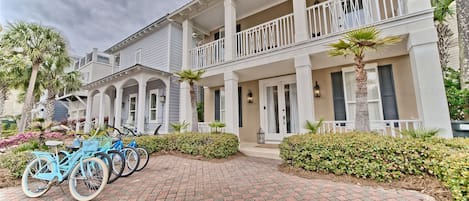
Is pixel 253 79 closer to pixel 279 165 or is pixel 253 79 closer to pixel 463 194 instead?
pixel 279 165

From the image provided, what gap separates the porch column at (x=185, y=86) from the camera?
7.85 m

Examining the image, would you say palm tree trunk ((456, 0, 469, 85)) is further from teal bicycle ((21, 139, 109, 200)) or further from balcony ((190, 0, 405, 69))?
teal bicycle ((21, 139, 109, 200))

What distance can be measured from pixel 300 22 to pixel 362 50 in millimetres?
2136

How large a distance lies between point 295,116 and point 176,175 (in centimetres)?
499

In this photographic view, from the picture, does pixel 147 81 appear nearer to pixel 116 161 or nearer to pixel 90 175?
pixel 116 161

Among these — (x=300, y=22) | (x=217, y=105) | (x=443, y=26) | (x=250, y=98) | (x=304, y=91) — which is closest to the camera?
(x=304, y=91)

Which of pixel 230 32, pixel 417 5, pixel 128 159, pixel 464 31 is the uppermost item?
pixel 230 32

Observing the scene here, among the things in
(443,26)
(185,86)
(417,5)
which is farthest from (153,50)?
(443,26)

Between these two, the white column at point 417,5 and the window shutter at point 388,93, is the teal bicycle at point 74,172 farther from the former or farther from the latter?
the window shutter at point 388,93

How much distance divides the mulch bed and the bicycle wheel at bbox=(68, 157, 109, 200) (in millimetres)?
3842

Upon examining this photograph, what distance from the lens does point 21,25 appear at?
8.63 meters

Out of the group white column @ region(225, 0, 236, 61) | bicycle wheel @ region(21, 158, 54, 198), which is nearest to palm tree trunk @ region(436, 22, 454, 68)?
white column @ region(225, 0, 236, 61)

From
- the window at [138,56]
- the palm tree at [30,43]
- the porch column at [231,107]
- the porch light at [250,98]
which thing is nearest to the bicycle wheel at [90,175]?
the porch column at [231,107]

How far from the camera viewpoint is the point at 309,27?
614 centimetres
